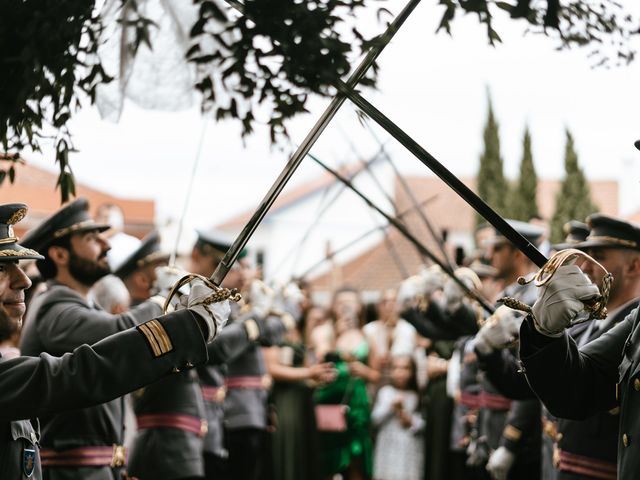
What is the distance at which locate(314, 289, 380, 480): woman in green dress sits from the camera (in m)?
11.9

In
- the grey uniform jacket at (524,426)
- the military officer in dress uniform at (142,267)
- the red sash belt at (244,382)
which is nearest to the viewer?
the grey uniform jacket at (524,426)

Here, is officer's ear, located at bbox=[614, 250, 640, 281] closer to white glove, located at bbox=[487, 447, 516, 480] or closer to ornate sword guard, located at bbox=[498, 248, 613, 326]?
ornate sword guard, located at bbox=[498, 248, 613, 326]

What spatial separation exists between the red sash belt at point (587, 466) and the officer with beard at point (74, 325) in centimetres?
218

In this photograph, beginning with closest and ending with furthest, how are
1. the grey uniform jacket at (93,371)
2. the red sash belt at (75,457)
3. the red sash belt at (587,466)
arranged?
the grey uniform jacket at (93,371)
the red sash belt at (587,466)
the red sash belt at (75,457)

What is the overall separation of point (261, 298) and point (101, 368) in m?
5.65

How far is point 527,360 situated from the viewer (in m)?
3.73

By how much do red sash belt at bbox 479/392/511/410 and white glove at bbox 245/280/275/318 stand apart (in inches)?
79.1

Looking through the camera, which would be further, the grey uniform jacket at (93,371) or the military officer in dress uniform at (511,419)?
the military officer in dress uniform at (511,419)

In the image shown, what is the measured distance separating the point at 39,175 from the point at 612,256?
337cm

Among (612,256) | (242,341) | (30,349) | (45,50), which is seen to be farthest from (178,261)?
(45,50)

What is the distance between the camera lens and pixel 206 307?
3629 mm

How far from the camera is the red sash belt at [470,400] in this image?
8.97 metres

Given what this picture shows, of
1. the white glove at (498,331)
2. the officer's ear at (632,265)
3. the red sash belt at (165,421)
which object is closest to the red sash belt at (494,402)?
the white glove at (498,331)

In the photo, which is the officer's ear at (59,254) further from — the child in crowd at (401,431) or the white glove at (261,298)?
the child in crowd at (401,431)
